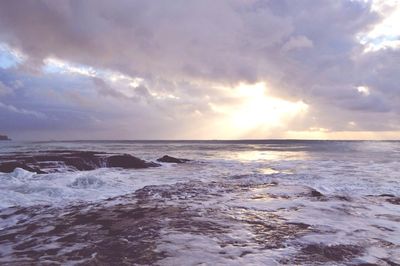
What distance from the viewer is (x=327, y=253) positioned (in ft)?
21.3

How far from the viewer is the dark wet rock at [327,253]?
6.13 m

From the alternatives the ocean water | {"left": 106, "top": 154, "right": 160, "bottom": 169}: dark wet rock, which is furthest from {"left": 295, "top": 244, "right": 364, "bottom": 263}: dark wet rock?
{"left": 106, "top": 154, "right": 160, "bottom": 169}: dark wet rock

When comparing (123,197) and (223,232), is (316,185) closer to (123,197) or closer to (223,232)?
(123,197)

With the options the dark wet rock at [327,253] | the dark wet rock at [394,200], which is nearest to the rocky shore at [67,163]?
the dark wet rock at [394,200]

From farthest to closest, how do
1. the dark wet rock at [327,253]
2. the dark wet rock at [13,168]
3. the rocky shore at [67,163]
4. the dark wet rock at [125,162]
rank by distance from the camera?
1. the dark wet rock at [125,162]
2. the rocky shore at [67,163]
3. the dark wet rock at [13,168]
4. the dark wet rock at [327,253]

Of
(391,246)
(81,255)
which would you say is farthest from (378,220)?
(81,255)

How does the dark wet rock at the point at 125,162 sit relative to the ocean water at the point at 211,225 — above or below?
above

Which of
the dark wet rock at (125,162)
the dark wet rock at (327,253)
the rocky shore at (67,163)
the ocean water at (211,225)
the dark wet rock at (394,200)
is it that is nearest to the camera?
the dark wet rock at (327,253)

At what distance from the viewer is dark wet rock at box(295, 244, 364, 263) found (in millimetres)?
6133

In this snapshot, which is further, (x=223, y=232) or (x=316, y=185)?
(x=316, y=185)

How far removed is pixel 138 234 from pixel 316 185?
11.8 meters

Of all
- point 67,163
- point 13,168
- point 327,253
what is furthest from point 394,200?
point 67,163

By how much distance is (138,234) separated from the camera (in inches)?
306

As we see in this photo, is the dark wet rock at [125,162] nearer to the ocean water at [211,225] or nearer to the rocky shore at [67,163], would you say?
the rocky shore at [67,163]
